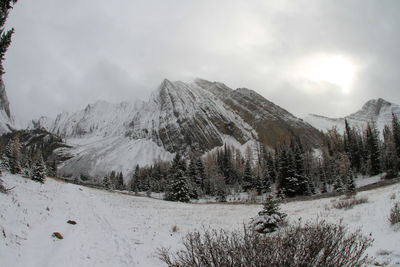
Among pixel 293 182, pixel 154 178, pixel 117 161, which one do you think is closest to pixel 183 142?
pixel 117 161

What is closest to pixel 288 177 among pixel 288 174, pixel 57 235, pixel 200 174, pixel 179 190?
pixel 288 174

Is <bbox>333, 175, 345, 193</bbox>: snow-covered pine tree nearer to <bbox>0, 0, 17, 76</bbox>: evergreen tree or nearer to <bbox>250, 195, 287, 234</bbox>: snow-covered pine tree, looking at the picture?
<bbox>250, 195, 287, 234</bbox>: snow-covered pine tree

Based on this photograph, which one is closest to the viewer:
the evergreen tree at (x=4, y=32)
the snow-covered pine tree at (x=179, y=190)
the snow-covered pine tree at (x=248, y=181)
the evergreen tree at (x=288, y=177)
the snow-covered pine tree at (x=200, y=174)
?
the evergreen tree at (x=4, y=32)

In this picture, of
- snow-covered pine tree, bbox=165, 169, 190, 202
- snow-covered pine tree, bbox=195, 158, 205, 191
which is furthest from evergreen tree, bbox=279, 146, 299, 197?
snow-covered pine tree, bbox=195, 158, 205, 191

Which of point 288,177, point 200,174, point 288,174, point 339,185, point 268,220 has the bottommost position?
point 268,220

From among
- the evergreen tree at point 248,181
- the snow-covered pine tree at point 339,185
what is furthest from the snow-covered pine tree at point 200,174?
the snow-covered pine tree at point 339,185

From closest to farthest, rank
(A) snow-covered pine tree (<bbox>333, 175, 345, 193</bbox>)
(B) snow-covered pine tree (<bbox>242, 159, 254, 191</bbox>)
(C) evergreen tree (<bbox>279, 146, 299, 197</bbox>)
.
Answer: (A) snow-covered pine tree (<bbox>333, 175, 345, 193</bbox>) → (C) evergreen tree (<bbox>279, 146, 299, 197</bbox>) → (B) snow-covered pine tree (<bbox>242, 159, 254, 191</bbox>)

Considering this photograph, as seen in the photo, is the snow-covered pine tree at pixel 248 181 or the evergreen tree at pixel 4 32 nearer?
the evergreen tree at pixel 4 32

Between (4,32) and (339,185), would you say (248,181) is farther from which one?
(4,32)

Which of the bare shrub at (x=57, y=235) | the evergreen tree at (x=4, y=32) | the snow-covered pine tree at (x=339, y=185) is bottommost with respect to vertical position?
the bare shrub at (x=57, y=235)

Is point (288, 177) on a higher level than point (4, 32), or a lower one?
lower

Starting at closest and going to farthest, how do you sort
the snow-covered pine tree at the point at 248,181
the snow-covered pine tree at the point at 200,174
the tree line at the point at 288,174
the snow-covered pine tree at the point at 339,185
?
the snow-covered pine tree at the point at 339,185
the tree line at the point at 288,174
the snow-covered pine tree at the point at 200,174
the snow-covered pine tree at the point at 248,181

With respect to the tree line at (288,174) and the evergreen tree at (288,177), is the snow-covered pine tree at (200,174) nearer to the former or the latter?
the tree line at (288,174)

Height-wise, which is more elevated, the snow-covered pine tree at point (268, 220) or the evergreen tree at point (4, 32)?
the evergreen tree at point (4, 32)
